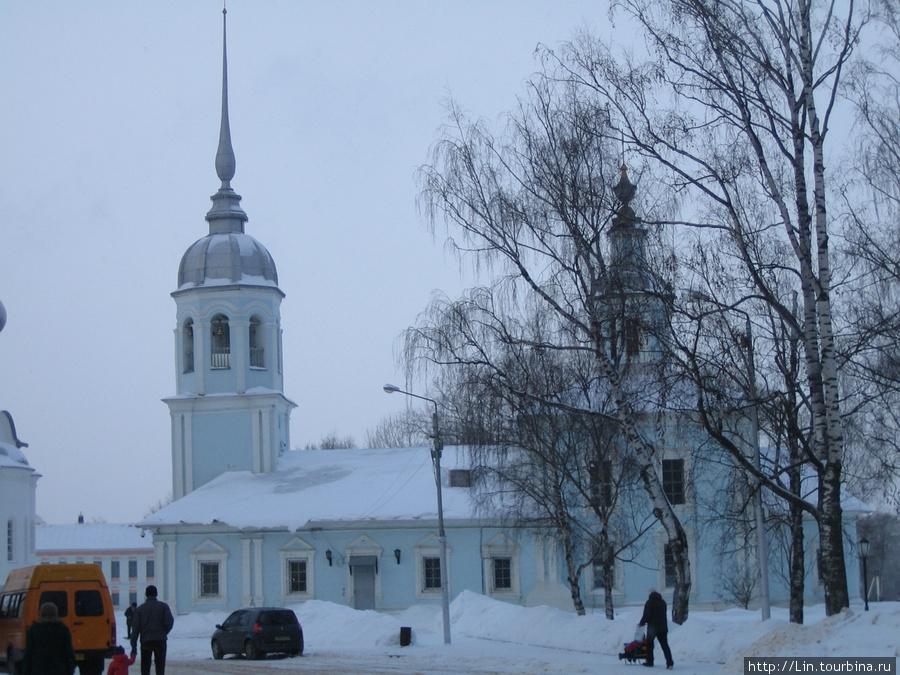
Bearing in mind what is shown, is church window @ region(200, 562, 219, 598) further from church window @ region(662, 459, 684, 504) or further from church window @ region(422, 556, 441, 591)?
church window @ region(662, 459, 684, 504)

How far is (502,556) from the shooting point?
39688mm

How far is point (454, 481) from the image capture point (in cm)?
4234

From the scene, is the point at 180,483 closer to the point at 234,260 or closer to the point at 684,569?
the point at 234,260

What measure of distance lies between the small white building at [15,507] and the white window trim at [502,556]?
20062 millimetres

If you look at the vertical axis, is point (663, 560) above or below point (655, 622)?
below

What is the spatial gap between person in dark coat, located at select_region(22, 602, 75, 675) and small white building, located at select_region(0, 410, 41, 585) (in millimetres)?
38611

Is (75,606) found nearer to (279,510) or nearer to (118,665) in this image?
(118,665)

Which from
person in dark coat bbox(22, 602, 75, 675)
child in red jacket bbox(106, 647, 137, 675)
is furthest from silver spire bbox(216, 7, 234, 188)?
person in dark coat bbox(22, 602, 75, 675)

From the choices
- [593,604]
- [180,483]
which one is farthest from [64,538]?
[593,604]

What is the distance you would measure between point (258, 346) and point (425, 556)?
433 inches

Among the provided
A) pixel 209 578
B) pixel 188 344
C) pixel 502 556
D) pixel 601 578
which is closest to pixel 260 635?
pixel 502 556

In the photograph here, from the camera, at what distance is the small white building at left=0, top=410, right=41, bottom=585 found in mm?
46769

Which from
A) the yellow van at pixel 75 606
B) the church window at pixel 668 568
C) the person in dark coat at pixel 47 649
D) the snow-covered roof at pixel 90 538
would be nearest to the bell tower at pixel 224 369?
the church window at pixel 668 568

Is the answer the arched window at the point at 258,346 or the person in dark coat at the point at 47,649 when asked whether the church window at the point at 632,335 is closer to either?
the person in dark coat at the point at 47,649
